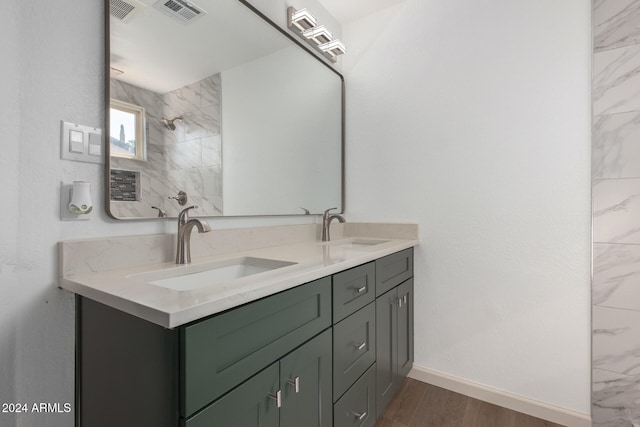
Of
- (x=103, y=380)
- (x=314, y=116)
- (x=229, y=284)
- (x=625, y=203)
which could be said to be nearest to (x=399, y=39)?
(x=314, y=116)

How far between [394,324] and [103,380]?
1258 mm

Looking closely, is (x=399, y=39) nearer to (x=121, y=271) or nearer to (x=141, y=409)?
(x=121, y=271)

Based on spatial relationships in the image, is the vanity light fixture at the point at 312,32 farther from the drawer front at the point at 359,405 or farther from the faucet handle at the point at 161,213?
the drawer front at the point at 359,405

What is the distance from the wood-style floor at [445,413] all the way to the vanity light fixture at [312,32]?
210cm

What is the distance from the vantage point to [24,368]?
84cm

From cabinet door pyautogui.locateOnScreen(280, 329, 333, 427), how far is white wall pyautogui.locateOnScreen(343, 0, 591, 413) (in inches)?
40.1

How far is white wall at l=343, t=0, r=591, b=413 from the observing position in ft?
4.87

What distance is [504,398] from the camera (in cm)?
162

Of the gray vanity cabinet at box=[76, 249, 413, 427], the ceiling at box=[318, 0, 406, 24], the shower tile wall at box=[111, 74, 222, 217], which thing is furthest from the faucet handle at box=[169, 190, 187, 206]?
the ceiling at box=[318, 0, 406, 24]

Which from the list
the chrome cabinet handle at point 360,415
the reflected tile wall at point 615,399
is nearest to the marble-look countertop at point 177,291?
the chrome cabinet handle at point 360,415

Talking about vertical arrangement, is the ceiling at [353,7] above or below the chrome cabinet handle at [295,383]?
above

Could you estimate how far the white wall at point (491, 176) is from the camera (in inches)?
58.4

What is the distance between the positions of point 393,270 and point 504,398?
0.90m

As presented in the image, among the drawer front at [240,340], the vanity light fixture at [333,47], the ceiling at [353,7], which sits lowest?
the drawer front at [240,340]
